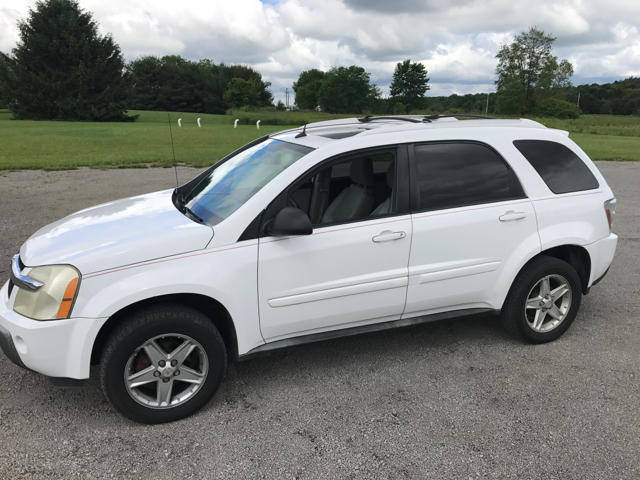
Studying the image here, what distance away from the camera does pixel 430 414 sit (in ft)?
10.6

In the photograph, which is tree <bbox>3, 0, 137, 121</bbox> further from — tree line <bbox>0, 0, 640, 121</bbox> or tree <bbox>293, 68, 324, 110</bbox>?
tree <bbox>293, 68, 324, 110</bbox>

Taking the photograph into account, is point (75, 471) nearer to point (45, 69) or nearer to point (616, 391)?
point (616, 391)

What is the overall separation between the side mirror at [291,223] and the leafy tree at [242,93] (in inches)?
3293

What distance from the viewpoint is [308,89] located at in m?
118

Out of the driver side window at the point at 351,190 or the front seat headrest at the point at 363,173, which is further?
the front seat headrest at the point at 363,173

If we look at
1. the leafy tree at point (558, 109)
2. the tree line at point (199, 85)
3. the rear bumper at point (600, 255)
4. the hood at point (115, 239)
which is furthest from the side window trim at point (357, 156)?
the leafy tree at point (558, 109)

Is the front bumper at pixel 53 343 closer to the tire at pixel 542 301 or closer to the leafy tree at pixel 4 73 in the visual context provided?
the tire at pixel 542 301

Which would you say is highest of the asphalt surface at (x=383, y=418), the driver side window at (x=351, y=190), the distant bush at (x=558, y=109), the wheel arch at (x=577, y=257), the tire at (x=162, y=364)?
the distant bush at (x=558, y=109)

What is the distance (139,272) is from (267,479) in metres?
1.35

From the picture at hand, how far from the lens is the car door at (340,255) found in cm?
324

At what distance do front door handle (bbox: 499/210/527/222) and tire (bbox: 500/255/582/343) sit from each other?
1.40ft

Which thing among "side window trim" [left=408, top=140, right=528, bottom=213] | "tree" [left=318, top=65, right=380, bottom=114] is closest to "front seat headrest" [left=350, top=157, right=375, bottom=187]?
"side window trim" [left=408, top=140, right=528, bottom=213]

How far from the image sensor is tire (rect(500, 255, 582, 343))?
13.0ft

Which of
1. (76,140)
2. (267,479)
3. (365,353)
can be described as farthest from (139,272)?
(76,140)
